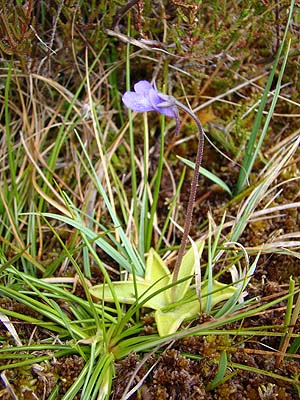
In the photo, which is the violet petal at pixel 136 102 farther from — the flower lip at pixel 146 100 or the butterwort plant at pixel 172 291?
the butterwort plant at pixel 172 291

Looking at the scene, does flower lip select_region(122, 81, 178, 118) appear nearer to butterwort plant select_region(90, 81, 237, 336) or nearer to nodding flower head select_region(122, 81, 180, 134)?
nodding flower head select_region(122, 81, 180, 134)

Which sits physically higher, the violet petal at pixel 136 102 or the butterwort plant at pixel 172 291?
the violet petal at pixel 136 102

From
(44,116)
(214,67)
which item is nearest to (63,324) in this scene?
(44,116)

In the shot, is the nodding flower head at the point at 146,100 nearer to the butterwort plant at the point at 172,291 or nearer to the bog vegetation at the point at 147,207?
the bog vegetation at the point at 147,207

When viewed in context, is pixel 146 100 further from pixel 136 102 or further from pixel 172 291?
pixel 172 291

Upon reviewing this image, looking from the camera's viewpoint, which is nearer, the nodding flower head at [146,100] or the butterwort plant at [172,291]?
the nodding flower head at [146,100]

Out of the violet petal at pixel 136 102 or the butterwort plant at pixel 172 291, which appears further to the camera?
the butterwort plant at pixel 172 291

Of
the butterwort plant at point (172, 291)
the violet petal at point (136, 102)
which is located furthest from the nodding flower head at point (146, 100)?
the butterwort plant at point (172, 291)

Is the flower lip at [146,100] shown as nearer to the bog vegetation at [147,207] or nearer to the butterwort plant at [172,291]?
the bog vegetation at [147,207]

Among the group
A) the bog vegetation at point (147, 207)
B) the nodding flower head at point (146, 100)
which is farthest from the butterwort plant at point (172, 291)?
the nodding flower head at point (146, 100)
